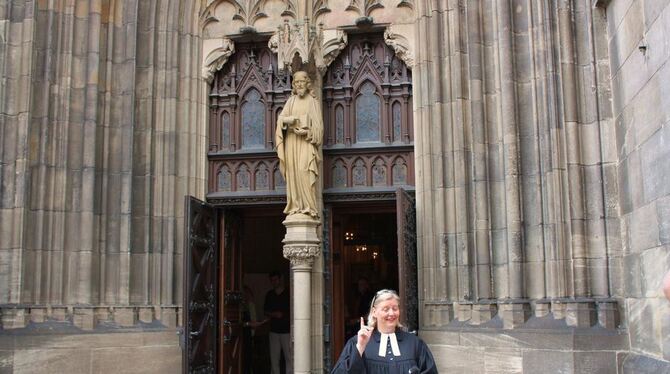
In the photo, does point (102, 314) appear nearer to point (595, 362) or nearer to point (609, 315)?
point (595, 362)

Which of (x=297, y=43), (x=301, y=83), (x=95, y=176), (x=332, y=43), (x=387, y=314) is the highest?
(x=332, y=43)

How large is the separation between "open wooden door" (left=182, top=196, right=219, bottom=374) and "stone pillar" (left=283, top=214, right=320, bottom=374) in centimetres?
114

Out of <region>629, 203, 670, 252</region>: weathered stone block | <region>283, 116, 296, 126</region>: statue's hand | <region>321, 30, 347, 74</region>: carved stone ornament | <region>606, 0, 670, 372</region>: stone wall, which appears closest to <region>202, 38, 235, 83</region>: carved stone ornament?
<region>321, 30, 347, 74</region>: carved stone ornament

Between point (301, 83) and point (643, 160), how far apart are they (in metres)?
4.60

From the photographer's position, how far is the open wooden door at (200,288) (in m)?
10.1

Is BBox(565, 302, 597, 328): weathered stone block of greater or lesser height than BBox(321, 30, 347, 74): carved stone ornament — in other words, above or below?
below

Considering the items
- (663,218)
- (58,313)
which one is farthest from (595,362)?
(58,313)

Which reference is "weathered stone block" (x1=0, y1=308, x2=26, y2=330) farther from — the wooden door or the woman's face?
the woman's face

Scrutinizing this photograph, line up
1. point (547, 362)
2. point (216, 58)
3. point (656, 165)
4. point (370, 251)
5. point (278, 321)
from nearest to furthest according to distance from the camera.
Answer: point (656, 165) < point (547, 362) < point (216, 58) < point (278, 321) < point (370, 251)

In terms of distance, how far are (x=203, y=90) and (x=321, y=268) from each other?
9.55 ft

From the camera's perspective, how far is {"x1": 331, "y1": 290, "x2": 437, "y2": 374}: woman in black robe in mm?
4621

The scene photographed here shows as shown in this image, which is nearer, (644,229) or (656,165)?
(656,165)

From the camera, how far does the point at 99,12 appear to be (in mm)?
10820

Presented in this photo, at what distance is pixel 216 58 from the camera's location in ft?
38.0
